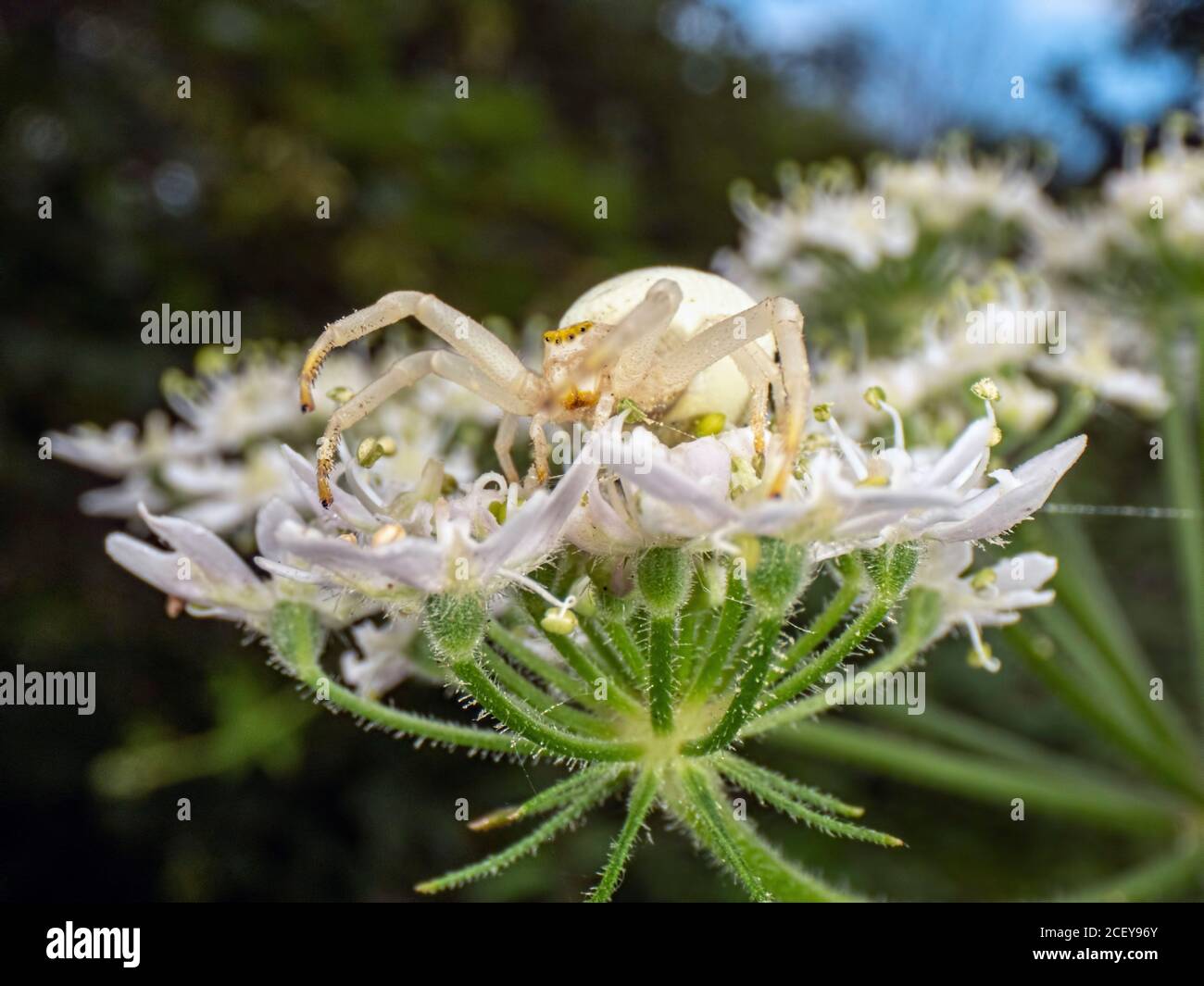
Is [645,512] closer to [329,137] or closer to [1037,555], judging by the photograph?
[1037,555]

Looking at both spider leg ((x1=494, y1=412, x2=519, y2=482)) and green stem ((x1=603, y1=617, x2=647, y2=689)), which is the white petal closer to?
spider leg ((x1=494, y1=412, x2=519, y2=482))

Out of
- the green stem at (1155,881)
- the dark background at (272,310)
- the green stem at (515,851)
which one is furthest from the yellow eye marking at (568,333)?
the dark background at (272,310)

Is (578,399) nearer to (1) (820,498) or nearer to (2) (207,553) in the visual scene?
(1) (820,498)

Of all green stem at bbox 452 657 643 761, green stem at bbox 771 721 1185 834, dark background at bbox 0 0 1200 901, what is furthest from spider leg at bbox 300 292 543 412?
dark background at bbox 0 0 1200 901

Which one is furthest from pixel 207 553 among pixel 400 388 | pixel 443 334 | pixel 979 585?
pixel 979 585

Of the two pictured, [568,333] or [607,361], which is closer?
[607,361]
